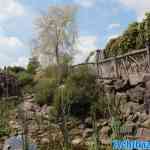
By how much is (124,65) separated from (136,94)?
6.18 feet

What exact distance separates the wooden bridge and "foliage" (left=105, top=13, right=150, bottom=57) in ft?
1.79

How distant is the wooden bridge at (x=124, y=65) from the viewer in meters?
14.1

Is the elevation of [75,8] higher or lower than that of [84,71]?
higher

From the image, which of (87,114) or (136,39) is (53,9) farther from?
(87,114)

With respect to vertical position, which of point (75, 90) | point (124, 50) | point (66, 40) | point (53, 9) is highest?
point (53, 9)

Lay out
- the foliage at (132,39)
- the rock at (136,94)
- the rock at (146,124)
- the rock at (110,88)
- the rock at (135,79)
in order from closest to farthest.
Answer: the rock at (146,124) → the rock at (136,94) → the rock at (135,79) → the rock at (110,88) → the foliage at (132,39)

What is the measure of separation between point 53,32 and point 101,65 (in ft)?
25.7

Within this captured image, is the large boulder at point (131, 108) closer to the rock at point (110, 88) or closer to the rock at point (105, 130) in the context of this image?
the rock at point (105, 130)

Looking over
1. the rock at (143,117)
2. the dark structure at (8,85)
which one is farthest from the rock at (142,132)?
the dark structure at (8,85)

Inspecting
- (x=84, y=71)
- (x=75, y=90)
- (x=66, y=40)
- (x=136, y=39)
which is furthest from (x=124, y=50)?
(x=66, y=40)

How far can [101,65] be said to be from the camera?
1622cm

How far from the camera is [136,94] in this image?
1340 cm

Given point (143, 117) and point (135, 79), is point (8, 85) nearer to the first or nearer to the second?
point (135, 79)

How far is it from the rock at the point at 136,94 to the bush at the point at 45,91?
10.1 feet
